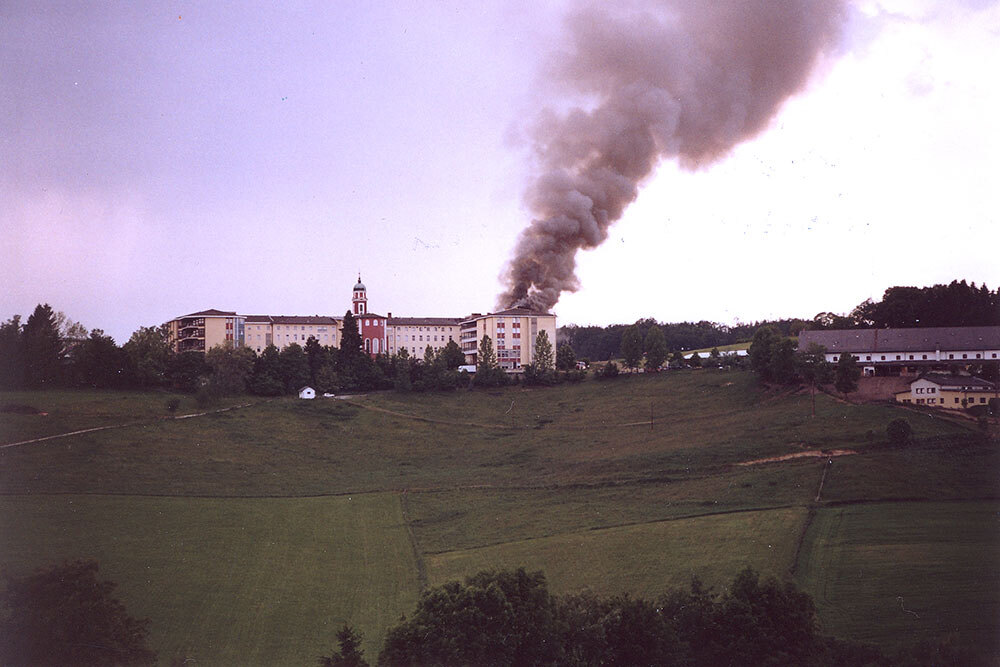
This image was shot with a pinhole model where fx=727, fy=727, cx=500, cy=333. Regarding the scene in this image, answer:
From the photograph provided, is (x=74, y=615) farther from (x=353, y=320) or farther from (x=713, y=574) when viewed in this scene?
(x=353, y=320)

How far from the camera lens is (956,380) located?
131 ft

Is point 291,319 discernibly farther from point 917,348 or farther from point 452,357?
point 917,348

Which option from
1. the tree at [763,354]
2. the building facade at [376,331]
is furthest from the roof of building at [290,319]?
the tree at [763,354]

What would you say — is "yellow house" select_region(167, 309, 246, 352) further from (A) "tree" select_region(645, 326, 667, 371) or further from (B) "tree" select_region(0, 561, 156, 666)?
(B) "tree" select_region(0, 561, 156, 666)

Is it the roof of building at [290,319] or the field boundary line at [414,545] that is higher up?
the roof of building at [290,319]

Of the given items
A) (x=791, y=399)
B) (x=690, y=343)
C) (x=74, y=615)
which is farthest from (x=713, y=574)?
(x=690, y=343)

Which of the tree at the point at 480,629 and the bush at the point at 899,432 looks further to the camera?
the bush at the point at 899,432

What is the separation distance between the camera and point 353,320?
224 feet

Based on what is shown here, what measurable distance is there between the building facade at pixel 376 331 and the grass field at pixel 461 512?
2280 cm

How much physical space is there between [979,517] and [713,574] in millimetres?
10331

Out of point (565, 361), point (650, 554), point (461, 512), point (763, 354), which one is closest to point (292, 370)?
point (565, 361)

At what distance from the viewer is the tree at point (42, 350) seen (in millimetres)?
46219

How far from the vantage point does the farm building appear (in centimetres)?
4575

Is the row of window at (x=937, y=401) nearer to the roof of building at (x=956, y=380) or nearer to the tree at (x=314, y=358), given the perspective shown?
the roof of building at (x=956, y=380)
